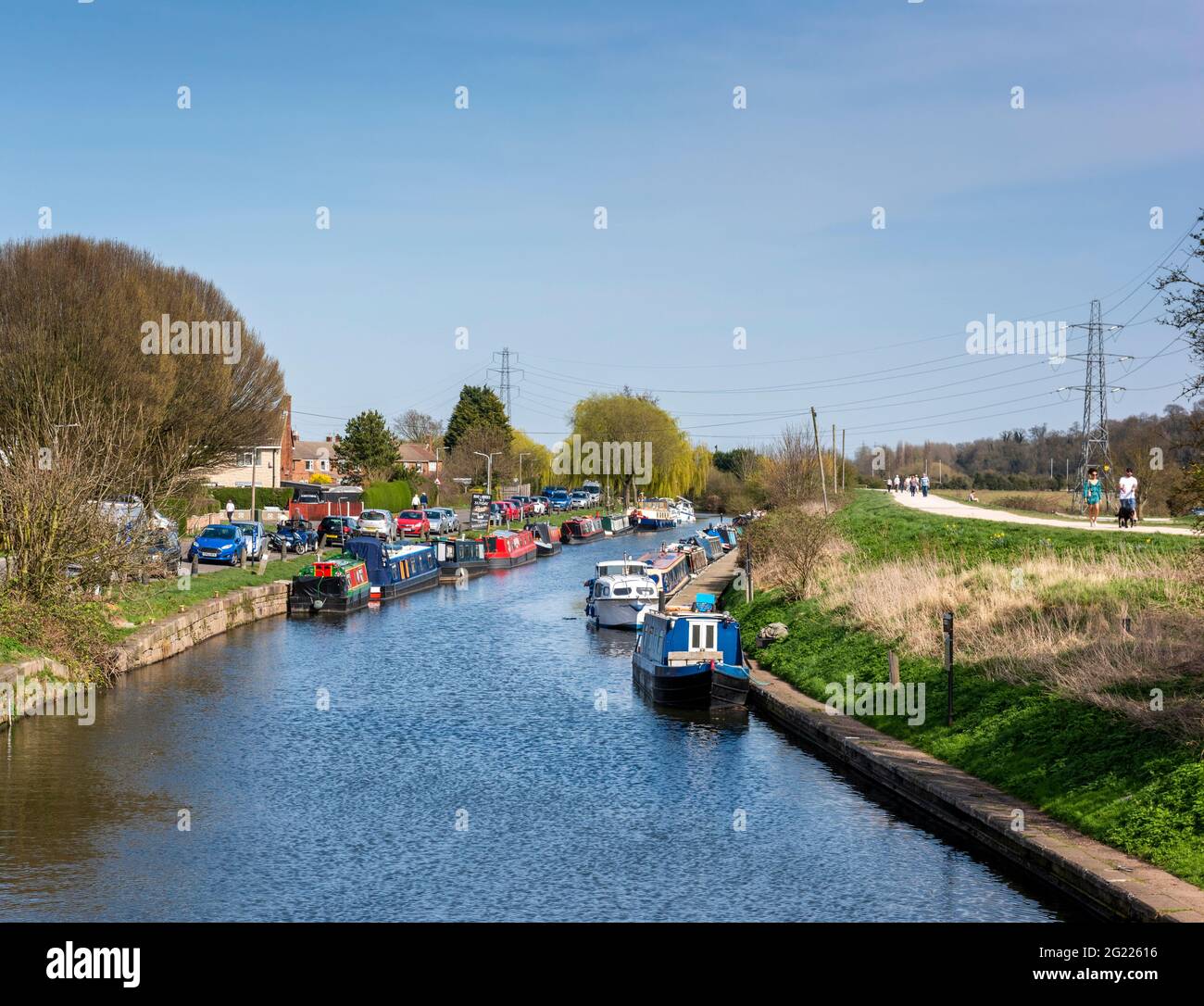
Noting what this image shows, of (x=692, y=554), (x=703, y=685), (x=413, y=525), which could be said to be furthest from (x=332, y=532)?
(x=703, y=685)

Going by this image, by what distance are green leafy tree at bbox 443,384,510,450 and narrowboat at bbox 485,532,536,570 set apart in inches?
2329

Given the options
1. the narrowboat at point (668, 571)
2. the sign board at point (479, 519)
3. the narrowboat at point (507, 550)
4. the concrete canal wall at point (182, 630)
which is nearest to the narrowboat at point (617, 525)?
the sign board at point (479, 519)

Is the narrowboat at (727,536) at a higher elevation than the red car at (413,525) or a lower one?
lower

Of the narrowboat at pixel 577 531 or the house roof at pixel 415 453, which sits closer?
the narrowboat at pixel 577 531

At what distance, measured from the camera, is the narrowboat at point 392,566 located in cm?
5178

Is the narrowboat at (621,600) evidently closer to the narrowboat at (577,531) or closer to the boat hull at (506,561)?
the boat hull at (506,561)

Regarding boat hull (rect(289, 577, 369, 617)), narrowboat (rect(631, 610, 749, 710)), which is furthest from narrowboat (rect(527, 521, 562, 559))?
narrowboat (rect(631, 610, 749, 710))

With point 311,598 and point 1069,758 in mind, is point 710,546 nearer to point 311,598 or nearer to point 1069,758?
point 311,598

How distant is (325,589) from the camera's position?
46.2 metres

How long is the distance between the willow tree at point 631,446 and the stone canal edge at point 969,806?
86.6 meters

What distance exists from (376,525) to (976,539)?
123 feet

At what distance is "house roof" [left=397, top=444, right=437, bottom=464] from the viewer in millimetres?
146875

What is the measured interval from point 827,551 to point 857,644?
12.7 metres
